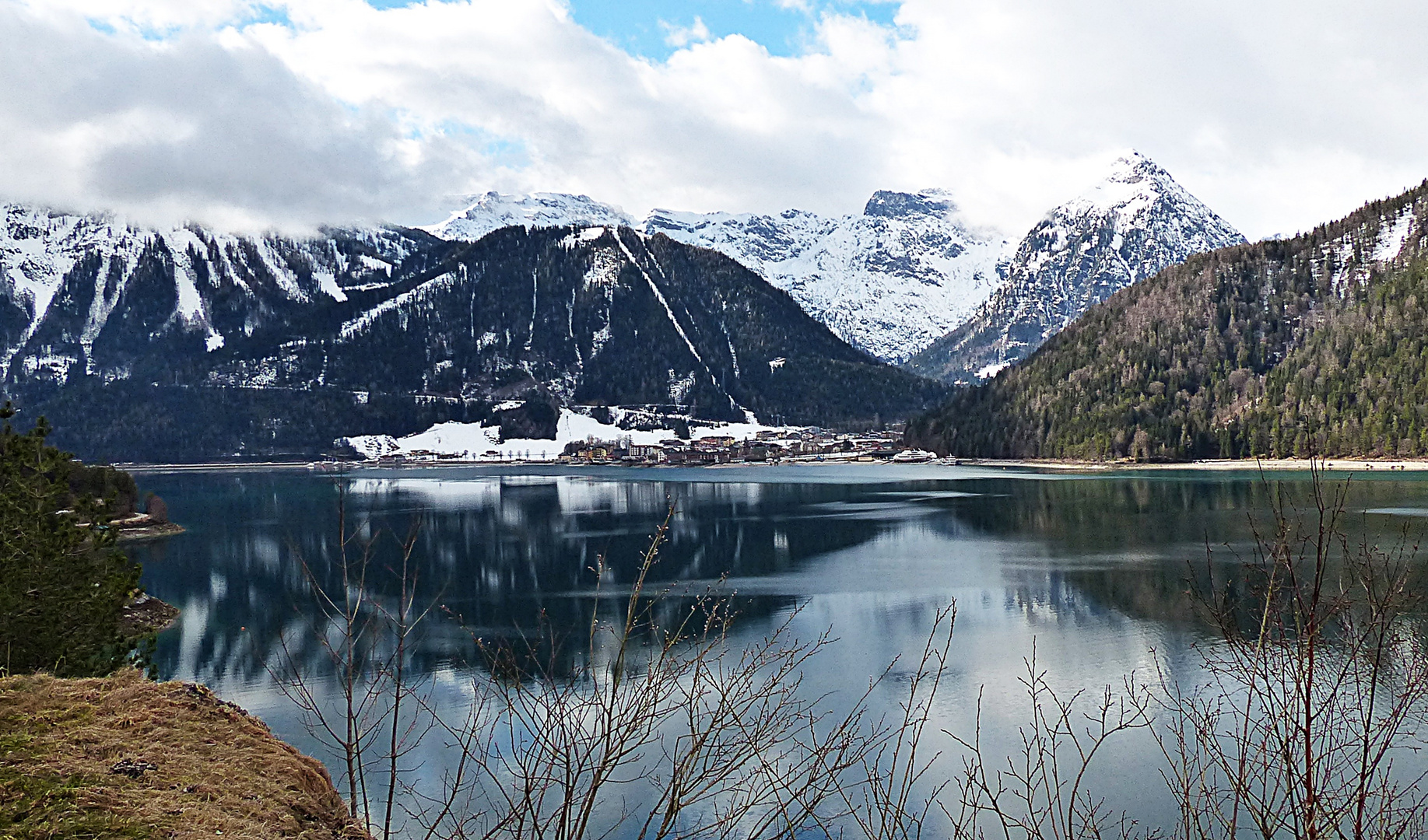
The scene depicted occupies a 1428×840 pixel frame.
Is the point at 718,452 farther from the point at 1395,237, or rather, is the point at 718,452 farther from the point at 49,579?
the point at 49,579

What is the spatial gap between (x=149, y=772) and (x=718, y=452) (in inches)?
5689

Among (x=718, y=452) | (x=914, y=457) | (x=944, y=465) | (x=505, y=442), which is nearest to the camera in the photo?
(x=944, y=465)

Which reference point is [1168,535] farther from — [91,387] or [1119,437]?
[91,387]

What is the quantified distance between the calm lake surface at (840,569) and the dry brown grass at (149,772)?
267cm

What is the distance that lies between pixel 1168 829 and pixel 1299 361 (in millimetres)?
116602

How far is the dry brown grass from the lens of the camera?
711 cm

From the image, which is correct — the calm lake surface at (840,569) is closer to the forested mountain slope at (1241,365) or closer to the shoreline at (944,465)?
the shoreline at (944,465)

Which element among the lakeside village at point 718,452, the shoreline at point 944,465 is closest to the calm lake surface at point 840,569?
the shoreline at point 944,465

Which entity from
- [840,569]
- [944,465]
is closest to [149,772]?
[840,569]

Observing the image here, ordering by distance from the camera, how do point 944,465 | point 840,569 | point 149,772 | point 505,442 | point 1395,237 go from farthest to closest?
point 505,442 → point 944,465 → point 1395,237 → point 840,569 → point 149,772

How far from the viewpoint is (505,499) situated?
81.1 meters

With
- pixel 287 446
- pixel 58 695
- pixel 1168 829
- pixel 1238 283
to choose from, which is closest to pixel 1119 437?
pixel 1238 283

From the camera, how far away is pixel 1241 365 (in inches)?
4825

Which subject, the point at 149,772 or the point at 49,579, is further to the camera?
the point at 49,579
